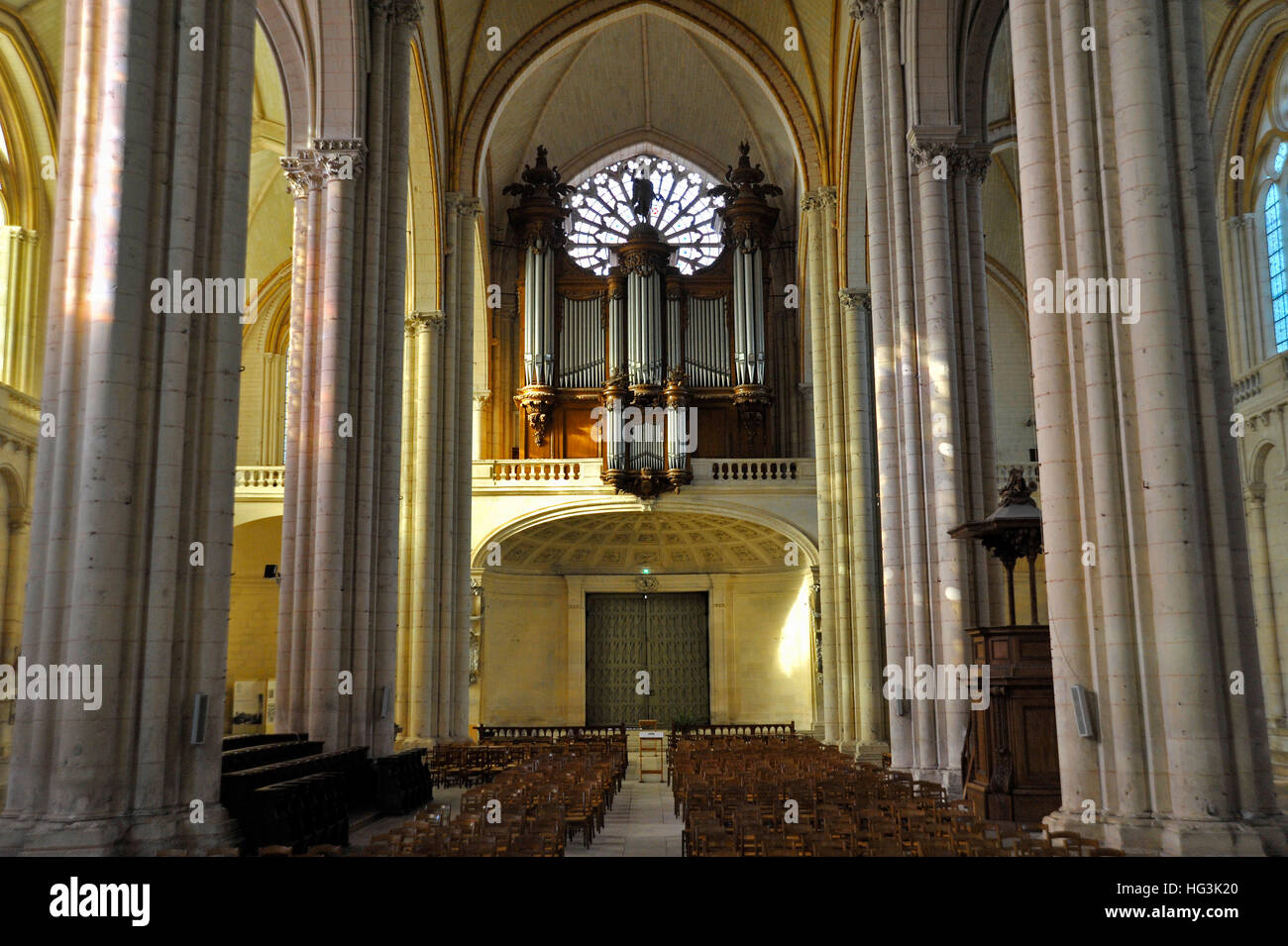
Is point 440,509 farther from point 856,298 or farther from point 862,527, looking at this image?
point 856,298

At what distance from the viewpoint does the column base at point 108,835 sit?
877 centimetres

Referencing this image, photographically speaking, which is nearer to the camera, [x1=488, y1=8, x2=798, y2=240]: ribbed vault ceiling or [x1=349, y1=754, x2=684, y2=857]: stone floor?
[x1=349, y1=754, x2=684, y2=857]: stone floor

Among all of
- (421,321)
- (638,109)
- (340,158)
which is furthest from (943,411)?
(638,109)

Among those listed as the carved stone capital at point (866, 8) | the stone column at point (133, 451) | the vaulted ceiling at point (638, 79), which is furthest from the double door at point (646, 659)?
the stone column at point (133, 451)

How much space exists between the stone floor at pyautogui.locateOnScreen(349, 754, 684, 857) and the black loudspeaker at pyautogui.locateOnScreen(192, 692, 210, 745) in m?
1.76

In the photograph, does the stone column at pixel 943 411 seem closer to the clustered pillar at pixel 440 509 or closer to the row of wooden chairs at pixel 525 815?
the row of wooden chairs at pixel 525 815

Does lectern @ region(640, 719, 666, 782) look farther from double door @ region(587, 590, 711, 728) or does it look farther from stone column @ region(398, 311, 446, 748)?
stone column @ region(398, 311, 446, 748)

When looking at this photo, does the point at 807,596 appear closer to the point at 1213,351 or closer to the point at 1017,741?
the point at 1017,741

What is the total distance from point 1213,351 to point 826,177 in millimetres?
18254

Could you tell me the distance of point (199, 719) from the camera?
9.80 m

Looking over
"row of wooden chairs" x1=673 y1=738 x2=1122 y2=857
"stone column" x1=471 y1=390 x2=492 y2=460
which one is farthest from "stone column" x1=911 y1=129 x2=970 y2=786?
"stone column" x1=471 y1=390 x2=492 y2=460

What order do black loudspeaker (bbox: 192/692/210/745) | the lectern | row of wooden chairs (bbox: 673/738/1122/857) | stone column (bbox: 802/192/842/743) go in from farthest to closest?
stone column (bbox: 802/192/842/743) → the lectern → black loudspeaker (bbox: 192/692/210/745) → row of wooden chairs (bbox: 673/738/1122/857)

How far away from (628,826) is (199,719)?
6898mm

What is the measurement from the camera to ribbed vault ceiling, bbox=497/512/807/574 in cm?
3209
